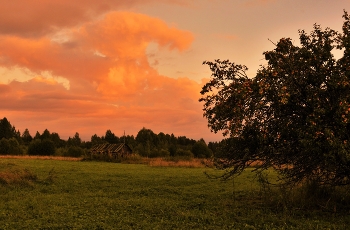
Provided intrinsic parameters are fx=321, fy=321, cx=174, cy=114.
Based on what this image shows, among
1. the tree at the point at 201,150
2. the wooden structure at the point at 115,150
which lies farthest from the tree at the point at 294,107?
the tree at the point at 201,150

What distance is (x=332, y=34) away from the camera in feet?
47.4

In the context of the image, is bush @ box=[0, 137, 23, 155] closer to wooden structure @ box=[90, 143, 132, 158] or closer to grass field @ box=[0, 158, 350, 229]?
wooden structure @ box=[90, 143, 132, 158]

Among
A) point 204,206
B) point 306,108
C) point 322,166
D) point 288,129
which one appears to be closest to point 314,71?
point 306,108

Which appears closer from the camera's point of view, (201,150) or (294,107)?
(294,107)

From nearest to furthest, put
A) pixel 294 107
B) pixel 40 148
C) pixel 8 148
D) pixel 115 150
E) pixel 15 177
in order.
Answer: pixel 294 107, pixel 15 177, pixel 115 150, pixel 8 148, pixel 40 148

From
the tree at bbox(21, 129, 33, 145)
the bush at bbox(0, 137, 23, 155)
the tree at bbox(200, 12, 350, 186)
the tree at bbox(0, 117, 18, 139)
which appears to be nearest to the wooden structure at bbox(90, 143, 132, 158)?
the bush at bbox(0, 137, 23, 155)

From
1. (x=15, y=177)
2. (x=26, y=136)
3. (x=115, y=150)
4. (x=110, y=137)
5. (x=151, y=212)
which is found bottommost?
(x=151, y=212)

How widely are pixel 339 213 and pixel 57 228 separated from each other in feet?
39.9

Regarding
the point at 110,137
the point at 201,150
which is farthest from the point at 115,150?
the point at 110,137

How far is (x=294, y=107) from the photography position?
46.2 ft

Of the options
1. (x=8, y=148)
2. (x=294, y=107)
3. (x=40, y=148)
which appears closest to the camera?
(x=294, y=107)

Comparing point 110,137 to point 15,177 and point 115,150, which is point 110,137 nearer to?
point 115,150

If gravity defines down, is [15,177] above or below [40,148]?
below

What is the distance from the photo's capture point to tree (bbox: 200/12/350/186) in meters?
12.3
